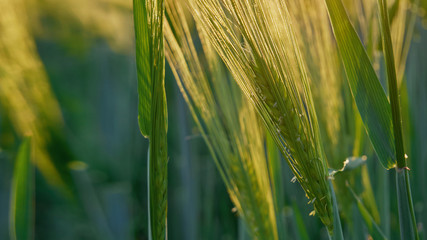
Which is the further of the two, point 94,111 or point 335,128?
point 94,111

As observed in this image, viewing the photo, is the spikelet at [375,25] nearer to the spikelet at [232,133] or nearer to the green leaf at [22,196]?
the spikelet at [232,133]

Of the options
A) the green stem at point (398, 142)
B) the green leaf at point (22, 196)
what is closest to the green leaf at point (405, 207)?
the green stem at point (398, 142)

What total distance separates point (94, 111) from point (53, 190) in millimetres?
189

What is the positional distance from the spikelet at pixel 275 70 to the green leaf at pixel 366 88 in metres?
0.04

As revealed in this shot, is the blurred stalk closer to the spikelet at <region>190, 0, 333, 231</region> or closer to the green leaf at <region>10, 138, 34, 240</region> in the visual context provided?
the green leaf at <region>10, 138, 34, 240</region>

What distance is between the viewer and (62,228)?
72 cm

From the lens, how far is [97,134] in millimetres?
823

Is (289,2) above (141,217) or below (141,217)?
above

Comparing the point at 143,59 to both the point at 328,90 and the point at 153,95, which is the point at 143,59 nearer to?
the point at 153,95

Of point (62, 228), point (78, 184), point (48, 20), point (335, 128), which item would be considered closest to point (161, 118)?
point (335, 128)

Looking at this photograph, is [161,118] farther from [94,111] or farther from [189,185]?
[94,111]

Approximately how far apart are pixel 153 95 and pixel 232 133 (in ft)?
0.41

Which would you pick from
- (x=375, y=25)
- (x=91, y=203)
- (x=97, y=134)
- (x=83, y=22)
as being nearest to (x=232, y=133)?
(x=375, y=25)

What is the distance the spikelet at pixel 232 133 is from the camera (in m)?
0.37
